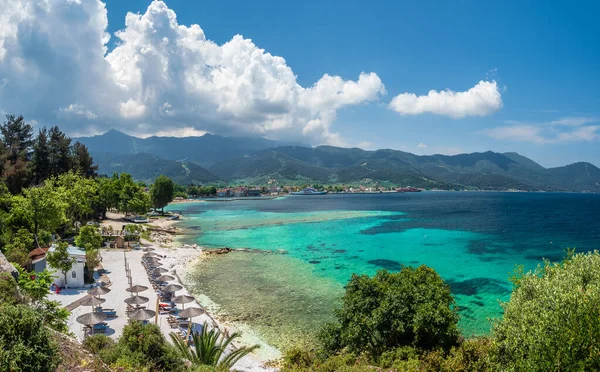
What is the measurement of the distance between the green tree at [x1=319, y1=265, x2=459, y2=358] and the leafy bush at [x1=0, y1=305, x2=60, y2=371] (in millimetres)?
12158

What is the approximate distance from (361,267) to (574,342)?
32.8m

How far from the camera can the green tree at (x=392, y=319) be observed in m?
15.2

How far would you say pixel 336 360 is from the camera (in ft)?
46.6

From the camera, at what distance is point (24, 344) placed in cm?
886

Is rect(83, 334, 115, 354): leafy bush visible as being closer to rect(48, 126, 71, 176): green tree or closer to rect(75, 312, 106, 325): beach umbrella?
rect(75, 312, 106, 325): beach umbrella

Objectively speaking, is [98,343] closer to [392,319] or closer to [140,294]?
[392,319]

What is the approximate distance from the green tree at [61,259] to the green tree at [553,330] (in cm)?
3109

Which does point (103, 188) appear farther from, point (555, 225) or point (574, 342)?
point (555, 225)

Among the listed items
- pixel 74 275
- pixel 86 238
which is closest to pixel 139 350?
pixel 74 275

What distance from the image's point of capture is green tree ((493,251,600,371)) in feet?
33.9

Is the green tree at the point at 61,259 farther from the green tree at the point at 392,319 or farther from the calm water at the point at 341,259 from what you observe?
the green tree at the point at 392,319

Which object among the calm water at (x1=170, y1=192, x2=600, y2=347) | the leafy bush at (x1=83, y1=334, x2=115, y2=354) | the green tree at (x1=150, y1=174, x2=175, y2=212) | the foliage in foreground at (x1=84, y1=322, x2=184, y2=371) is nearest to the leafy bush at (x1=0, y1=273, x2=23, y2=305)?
the leafy bush at (x1=83, y1=334, x2=115, y2=354)

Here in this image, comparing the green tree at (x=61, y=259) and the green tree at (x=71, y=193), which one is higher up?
the green tree at (x=71, y=193)

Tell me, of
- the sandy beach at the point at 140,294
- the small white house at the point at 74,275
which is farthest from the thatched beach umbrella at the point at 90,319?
the small white house at the point at 74,275
